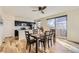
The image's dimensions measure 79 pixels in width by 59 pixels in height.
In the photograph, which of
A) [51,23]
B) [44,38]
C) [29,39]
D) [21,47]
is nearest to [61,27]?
[51,23]

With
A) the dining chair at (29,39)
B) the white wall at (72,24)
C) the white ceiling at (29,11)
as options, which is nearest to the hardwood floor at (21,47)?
the dining chair at (29,39)

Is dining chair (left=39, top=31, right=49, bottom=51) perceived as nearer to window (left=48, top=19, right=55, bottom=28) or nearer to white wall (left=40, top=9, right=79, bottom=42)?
window (left=48, top=19, right=55, bottom=28)

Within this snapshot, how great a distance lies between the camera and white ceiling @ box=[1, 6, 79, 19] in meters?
1.83

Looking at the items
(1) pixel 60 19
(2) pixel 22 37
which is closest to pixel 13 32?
(2) pixel 22 37

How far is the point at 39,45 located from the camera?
6.32ft

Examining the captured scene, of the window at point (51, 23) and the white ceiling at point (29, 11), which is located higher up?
the white ceiling at point (29, 11)

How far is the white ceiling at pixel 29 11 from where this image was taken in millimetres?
1832

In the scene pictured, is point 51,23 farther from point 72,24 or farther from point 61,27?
point 72,24

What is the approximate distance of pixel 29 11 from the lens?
1.88 m

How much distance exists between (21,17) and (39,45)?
0.61 m

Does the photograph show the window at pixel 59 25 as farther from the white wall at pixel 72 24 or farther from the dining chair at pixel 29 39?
the dining chair at pixel 29 39
